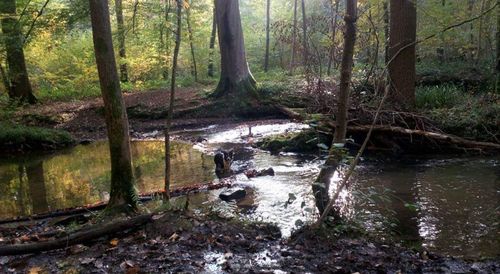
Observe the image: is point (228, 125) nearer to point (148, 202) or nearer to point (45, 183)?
point (45, 183)

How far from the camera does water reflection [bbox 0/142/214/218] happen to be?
330 inches

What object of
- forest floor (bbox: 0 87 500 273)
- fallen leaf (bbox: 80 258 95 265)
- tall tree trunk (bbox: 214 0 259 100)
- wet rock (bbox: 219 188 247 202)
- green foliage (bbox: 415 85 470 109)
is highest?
tall tree trunk (bbox: 214 0 259 100)

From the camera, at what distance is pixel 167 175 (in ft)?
20.7

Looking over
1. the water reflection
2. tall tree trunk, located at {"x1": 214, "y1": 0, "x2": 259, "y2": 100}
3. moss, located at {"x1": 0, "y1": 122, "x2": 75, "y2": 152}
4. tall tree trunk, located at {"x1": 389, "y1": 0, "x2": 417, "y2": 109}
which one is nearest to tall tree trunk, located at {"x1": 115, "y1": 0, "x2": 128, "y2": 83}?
tall tree trunk, located at {"x1": 214, "y1": 0, "x2": 259, "y2": 100}

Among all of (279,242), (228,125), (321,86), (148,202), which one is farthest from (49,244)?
(228,125)

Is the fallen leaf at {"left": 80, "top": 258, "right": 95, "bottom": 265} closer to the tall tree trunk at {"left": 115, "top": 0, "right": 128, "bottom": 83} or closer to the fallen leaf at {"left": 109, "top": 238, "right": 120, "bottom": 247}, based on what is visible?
the fallen leaf at {"left": 109, "top": 238, "right": 120, "bottom": 247}

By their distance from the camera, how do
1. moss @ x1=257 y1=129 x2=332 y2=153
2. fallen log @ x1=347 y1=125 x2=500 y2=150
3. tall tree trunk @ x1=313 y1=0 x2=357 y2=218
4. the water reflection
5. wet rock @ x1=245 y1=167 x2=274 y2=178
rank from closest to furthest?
tall tree trunk @ x1=313 y1=0 x2=357 y2=218 → the water reflection → wet rock @ x1=245 y1=167 x2=274 y2=178 → fallen log @ x1=347 y1=125 x2=500 y2=150 → moss @ x1=257 y1=129 x2=332 y2=153

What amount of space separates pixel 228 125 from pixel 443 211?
10.5m

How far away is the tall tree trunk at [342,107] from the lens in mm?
5426

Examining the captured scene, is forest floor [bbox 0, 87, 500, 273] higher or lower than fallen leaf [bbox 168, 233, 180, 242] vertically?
lower

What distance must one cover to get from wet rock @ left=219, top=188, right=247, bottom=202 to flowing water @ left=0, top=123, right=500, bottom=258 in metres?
0.16

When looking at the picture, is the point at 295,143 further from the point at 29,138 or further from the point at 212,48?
the point at 212,48

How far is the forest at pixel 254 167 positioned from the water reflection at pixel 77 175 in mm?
58

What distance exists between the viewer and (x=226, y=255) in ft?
15.9
